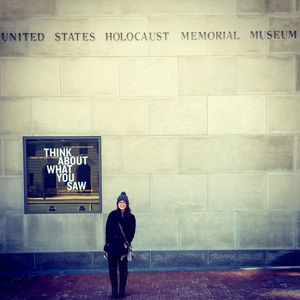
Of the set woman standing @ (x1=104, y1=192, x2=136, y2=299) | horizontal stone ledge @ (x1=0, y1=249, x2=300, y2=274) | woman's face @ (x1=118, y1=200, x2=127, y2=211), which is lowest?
horizontal stone ledge @ (x1=0, y1=249, x2=300, y2=274)

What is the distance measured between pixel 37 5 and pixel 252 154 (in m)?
5.60

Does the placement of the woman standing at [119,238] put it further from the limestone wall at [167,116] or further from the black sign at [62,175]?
the black sign at [62,175]

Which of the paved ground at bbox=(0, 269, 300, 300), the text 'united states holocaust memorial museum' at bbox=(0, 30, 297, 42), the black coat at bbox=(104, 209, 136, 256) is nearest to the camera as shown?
the black coat at bbox=(104, 209, 136, 256)

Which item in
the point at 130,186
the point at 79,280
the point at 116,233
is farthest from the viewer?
the point at 130,186

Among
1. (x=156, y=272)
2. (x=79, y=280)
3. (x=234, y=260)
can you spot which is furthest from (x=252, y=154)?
(x=79, y=280)

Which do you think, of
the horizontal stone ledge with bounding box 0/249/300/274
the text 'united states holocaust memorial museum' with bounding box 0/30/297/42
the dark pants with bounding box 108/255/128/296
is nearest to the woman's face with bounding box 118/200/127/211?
the dark pants with bounding box 108/255/128/296

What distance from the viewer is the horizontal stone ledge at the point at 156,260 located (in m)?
8.42

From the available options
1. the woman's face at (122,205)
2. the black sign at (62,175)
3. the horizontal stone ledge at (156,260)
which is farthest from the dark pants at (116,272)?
the black sign at (62,175)

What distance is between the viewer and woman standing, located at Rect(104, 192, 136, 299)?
6.70m

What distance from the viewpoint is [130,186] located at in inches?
331

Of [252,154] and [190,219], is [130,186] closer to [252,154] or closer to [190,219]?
[190,219]

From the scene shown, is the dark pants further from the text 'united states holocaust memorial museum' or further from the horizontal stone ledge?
the text 'united states holocaust memorial museum'

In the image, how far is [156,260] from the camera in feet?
27.7

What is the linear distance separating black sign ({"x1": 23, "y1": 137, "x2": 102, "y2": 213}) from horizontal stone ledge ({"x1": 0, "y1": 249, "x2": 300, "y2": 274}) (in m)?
1.03
